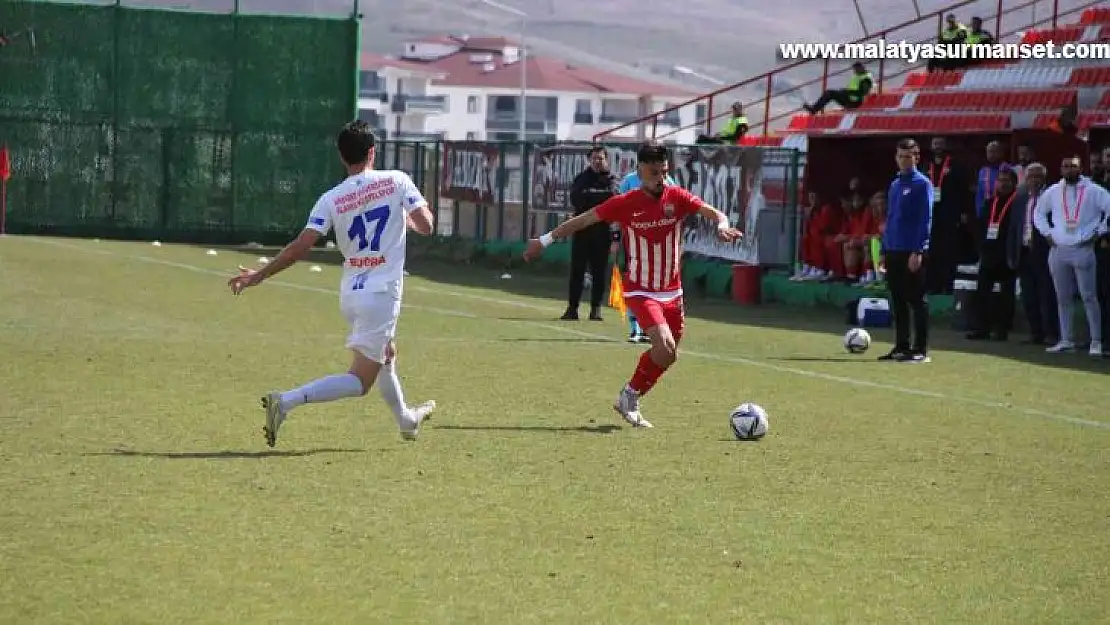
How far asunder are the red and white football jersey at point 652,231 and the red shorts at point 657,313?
0.04m

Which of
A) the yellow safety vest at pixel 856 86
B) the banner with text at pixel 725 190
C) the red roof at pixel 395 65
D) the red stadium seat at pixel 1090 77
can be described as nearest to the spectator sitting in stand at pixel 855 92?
the yellow safety vest at pixel 856 86

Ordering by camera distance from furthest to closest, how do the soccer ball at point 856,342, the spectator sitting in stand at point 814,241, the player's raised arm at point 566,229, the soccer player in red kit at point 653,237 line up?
the spectator sitting in stand at point 814,241, the soccer ball at point 856,342, the soccer player in red kit at point 653,237, the player's raised arm at point 566,229

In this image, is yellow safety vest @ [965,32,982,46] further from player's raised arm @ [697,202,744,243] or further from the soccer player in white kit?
the soccer player in white kit

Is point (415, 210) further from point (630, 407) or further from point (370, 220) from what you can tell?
point (630, 407)

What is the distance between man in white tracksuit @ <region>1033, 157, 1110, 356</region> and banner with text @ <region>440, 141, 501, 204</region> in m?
16.8

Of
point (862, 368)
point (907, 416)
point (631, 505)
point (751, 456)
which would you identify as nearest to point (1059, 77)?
point (862, 368)

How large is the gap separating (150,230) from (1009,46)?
18310 millimetres

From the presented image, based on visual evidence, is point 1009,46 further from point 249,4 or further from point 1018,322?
point 249,4

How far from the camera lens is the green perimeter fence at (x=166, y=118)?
39.2m

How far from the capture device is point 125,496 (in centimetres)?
913

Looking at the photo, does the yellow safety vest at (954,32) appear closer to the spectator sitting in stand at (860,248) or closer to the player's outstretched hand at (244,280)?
the spectator sitting in stand at (860,248)

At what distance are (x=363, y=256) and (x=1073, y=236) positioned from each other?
1069 cm

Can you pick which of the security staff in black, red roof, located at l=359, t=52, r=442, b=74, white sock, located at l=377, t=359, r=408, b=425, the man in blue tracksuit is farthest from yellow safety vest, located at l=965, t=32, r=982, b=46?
red roof, located at l=359, t=52, r=442, b=74

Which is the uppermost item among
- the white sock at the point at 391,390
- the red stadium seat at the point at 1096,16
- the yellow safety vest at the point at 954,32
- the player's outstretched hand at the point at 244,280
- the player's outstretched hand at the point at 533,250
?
the red stadium seat at the point at 1096,16
